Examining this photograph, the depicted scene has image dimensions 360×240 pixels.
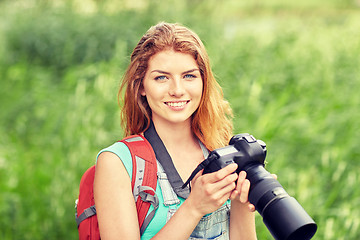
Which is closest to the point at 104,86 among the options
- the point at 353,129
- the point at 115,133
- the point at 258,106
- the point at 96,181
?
the point at 115,133

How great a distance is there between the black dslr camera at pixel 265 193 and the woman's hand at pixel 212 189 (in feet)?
0.15

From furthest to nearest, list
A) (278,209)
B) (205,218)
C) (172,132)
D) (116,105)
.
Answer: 1. (116,105)
2. (172,132)
3. (205,218)
4. (278,209)

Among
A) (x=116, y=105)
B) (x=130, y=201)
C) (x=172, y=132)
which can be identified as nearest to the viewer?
(x=130, y=201)

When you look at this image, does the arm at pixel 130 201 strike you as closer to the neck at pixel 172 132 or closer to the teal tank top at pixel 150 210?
the teal tank top at pixel 150 210

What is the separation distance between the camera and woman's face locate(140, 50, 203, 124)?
62.4 inches

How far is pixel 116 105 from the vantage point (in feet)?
13.0

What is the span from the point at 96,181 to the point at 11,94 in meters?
4.10

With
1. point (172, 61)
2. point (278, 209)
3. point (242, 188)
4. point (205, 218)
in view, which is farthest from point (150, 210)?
point (172, 61)

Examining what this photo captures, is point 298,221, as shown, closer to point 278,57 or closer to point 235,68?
point 235,68

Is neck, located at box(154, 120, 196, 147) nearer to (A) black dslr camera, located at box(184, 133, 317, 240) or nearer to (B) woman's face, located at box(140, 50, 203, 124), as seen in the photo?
(B) woman's face, located at box(140, 50, 203, 124)

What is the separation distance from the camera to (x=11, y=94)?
5215 millimetres

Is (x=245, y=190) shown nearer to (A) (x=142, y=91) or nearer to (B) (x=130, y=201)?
(B) (x=130, y=201)

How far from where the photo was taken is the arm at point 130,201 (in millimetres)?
1372

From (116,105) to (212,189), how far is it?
268 centimetres
